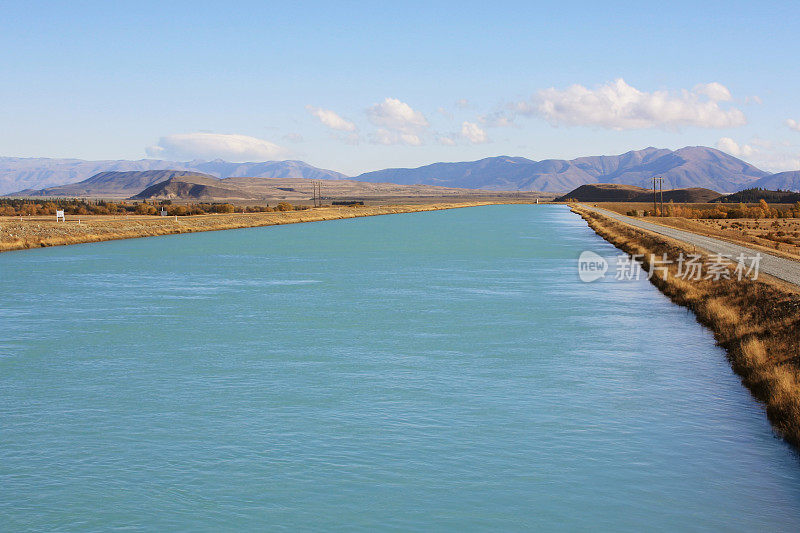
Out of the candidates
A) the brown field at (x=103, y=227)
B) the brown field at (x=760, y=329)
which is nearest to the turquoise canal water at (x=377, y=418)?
the brown field at (x=760, y=329)

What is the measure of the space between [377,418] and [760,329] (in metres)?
9.46

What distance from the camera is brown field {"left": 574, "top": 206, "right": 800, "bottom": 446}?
1237 centimetres

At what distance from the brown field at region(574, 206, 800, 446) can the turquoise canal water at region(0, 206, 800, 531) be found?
42cm

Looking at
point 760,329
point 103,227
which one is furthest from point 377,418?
point 103,227

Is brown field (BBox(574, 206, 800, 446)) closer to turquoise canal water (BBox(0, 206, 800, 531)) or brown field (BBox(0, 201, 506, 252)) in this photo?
turquoise canal water (BBox(0, 206, 800, 531))

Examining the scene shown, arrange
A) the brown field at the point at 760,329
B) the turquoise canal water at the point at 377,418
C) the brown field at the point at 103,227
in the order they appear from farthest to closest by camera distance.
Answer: the brown field at the point at 103,227 < the brown field at the point at 760,329 < the turquoise canal water at the point at 377,418

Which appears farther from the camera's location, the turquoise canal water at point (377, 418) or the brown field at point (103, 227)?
the brown field at point (103, 227)

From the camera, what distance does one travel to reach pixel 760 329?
1747 centimetres

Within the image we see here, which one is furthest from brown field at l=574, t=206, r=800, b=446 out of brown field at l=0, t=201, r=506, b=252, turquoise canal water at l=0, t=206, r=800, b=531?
brown field at l=0, t=201, r=506, b=252

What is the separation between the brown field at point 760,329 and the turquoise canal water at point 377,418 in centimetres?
42

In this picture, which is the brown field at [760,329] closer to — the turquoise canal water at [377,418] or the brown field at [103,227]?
the turquoise canal water at [377,418]

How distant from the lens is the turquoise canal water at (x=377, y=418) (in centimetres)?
910

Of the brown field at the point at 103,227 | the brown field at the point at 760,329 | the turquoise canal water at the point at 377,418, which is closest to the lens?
the turquoise canal water at the point at 377,418

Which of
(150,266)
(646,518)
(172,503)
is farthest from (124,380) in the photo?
(150,266)
